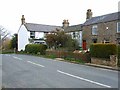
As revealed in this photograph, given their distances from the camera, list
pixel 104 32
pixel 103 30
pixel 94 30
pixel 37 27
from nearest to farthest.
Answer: pixel 104 32 < pixel 103 30 < pixel 94 30 < pixel 37 27

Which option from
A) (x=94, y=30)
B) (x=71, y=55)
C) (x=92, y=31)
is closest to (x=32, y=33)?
(x=92, y=31)

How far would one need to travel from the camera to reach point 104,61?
23172mm

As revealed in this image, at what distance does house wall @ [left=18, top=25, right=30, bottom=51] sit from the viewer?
214 ft

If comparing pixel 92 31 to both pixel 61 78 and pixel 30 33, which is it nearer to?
pixel 30 33

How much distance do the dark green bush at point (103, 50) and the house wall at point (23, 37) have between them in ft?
135

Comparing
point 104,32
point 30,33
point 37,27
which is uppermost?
point 37,27

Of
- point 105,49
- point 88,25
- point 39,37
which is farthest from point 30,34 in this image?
point 105,49

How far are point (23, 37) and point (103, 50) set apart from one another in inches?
1813

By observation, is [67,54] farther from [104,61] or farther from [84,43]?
[84,43]

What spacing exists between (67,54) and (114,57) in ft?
41.3

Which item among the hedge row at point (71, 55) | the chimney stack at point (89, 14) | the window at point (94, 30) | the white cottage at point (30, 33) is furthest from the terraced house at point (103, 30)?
the white cottage at point (30, 33)

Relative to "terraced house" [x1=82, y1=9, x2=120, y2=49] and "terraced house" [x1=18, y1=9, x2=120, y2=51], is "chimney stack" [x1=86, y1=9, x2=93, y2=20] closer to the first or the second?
"terraced house" [x1=18, y1=9, x2=120, y2=51]

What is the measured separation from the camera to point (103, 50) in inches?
939

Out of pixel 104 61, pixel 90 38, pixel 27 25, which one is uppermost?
pixel 27 25
